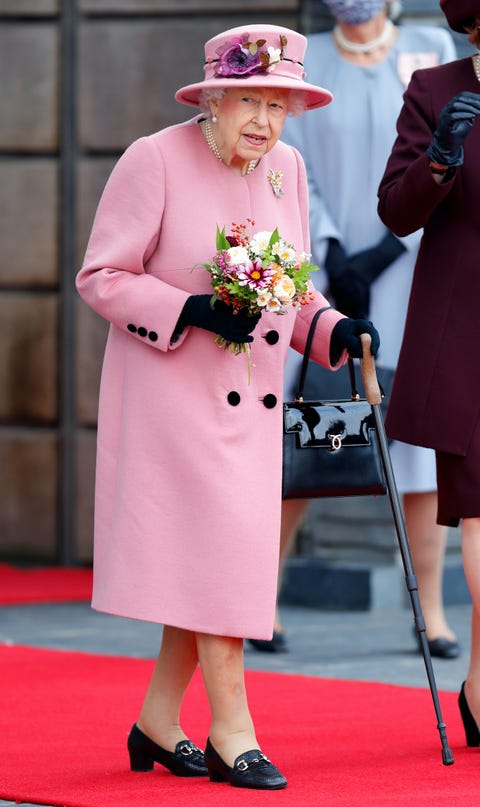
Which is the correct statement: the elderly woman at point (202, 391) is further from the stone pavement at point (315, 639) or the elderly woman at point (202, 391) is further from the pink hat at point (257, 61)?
the stone pavement at point (315, 639)

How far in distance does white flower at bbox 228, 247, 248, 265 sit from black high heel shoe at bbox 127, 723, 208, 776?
1.08 metres

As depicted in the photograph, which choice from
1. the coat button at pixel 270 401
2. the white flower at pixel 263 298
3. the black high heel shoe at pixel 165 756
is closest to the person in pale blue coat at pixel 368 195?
the black high heel shoe at pixel 165 756

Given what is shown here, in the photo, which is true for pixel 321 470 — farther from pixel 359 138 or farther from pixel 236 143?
pixel 359 138

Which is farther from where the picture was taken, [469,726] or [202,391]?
[469,726]

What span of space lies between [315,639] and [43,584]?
179 cm

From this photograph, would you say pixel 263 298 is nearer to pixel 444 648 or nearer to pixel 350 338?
pixel 350 338

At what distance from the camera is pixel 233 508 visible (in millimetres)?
3932

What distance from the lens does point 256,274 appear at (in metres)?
3.79

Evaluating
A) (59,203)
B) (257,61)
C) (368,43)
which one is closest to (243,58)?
(257,61)

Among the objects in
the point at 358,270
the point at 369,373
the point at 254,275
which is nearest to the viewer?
the point at 254,275

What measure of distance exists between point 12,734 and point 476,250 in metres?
1.64

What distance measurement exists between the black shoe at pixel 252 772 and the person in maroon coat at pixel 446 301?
24.6 inches

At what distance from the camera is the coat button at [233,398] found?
396cm

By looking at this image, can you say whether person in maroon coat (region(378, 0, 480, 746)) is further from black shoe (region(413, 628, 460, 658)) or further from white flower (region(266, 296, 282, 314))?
black shoe (region(413, 628, 460, 658))
